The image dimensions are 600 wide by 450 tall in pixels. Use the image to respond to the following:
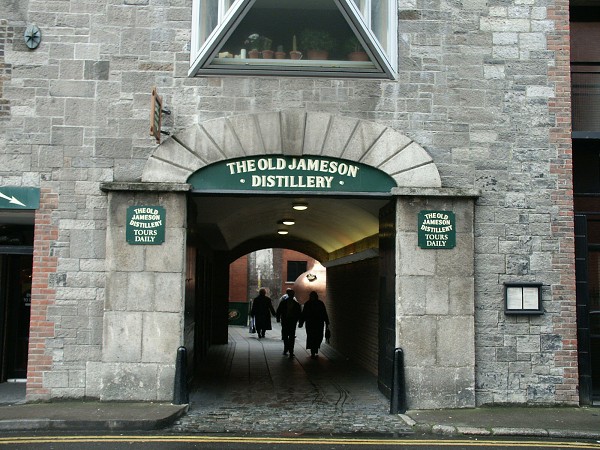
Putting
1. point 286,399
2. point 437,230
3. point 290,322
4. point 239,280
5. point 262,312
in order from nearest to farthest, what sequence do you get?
point 437,230
point 286,399
point 290,322
point 262,312
point 239,280

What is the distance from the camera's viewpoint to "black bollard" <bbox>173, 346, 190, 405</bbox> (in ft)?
30.4

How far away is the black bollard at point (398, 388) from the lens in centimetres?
934

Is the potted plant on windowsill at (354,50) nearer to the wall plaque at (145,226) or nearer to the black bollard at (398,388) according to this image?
the wall plaque at (145,226)

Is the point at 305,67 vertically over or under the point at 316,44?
under

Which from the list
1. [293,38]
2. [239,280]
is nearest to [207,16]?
[293,38]

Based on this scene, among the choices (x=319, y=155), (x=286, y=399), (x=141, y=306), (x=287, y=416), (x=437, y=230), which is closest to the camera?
(x=287, y=416)

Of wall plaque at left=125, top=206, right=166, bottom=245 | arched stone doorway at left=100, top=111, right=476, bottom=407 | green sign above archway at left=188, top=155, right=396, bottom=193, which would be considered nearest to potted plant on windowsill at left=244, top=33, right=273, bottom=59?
arched stone doorway at left=100, top=111, right=476, bottom=407

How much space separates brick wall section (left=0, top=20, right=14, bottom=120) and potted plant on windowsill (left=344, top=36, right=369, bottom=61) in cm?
489

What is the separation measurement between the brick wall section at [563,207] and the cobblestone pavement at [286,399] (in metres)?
2.68

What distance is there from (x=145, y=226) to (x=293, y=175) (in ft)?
7.32

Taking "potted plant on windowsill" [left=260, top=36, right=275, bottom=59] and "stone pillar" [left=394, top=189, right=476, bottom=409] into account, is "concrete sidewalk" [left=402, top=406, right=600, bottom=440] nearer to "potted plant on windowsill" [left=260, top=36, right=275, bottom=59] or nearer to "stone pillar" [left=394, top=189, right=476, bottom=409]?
"stone pillar" [left=394, top=189, right=476, bottom=409]

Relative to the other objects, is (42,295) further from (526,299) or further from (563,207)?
(563,207)

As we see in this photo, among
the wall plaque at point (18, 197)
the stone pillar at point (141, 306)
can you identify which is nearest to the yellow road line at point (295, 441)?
the stone pillar at point (141, 306)

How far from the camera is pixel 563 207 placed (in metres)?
9.98
